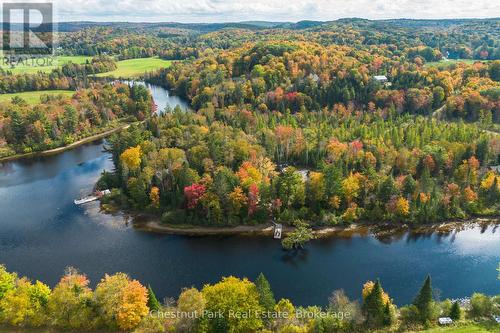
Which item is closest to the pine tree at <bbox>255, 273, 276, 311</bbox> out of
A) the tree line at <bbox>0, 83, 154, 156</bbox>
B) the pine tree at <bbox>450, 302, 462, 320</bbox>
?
the pine tree at <bbox>450, 302, 462, 320</bbox>

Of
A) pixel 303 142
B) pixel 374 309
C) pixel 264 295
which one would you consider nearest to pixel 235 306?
pixel 264 295

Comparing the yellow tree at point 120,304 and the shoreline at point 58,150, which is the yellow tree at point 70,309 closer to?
the yellow tree at point 120,304

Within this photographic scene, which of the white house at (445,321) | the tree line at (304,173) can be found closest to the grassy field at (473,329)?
the white house at (445,321)

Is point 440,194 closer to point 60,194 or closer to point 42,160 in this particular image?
point 60,194

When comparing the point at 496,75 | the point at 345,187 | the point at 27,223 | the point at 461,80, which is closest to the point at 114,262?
the point at 27,223

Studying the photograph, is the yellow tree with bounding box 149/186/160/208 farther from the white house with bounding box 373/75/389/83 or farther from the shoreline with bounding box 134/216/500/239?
the white house with bounding box 373/75/389/83

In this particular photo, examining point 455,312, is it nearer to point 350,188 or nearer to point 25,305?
point 350,188
